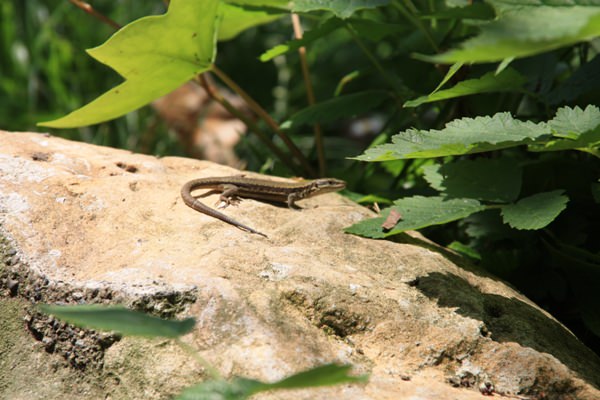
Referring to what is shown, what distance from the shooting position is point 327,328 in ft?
7.95

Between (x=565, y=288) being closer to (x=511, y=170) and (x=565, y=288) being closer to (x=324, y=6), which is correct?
(x=511, y=170)

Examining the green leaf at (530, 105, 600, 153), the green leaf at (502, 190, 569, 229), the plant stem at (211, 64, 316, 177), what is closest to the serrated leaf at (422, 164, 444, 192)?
the green leaf at (502, 190, 569, 229)

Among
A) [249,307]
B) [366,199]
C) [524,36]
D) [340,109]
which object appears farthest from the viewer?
[340,109]

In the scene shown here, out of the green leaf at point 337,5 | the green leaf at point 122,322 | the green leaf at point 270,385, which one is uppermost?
the green leaf at point 337,5

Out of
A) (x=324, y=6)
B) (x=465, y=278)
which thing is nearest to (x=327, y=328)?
(x=465, y=278)

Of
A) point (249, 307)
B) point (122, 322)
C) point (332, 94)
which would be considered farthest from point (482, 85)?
point (332, 94)

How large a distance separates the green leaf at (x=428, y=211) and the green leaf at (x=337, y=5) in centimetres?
87

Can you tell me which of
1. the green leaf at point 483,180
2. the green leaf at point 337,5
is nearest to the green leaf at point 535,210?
the green leaf at point 483,180

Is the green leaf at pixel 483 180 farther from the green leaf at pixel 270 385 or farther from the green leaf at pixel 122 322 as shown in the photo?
the green leaf at pixel 122 322

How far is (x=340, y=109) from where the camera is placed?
141 inches

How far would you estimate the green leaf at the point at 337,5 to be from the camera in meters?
2.93

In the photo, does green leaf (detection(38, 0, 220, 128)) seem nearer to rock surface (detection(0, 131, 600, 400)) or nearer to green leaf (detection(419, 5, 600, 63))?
rock surface (detection(0, 131, 600, 400))

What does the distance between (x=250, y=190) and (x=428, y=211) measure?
4.35ft

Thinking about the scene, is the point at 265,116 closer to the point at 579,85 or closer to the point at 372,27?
the point at 372,27
